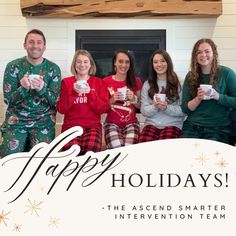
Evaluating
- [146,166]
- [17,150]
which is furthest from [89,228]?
[17,150]

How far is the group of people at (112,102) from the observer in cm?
254

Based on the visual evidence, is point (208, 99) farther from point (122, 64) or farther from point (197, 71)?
point (122, 64)

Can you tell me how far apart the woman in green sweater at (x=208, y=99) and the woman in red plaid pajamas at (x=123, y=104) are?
353 millimetres

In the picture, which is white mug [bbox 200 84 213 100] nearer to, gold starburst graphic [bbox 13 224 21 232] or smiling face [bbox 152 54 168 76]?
smiling face [bbox 152 54 168 76]

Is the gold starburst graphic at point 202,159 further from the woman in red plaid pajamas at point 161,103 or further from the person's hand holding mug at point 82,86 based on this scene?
the person's hand holding mug at point 82,86

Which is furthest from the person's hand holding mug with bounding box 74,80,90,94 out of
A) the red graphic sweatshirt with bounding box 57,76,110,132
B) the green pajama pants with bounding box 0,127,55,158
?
the green pajama pants with bounding box 0,127,55,158

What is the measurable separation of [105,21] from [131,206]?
231 cm

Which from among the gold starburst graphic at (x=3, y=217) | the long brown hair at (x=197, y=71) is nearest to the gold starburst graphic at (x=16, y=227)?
the gold starburst graphic at (x=3, y=217)

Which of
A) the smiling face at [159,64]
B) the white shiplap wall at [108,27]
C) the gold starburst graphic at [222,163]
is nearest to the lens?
the gold starburst graphic at [222,163]

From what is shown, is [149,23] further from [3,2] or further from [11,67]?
[11,67]

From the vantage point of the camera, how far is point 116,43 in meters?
3.78

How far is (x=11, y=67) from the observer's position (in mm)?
2643

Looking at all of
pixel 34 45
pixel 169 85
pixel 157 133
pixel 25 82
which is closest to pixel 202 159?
pixel 157 133

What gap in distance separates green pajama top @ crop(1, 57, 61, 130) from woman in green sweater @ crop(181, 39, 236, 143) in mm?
836
